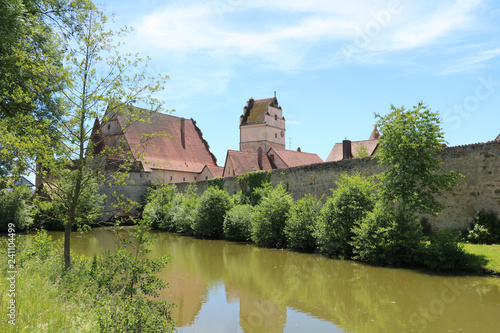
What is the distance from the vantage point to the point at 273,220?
17.9 m

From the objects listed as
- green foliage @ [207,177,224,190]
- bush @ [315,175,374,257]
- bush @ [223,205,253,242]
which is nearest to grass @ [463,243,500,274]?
bush @ [315,175,374,257]

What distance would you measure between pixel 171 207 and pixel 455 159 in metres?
20.2

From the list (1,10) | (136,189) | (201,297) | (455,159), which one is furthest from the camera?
(136,189)

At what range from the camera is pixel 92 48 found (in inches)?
294

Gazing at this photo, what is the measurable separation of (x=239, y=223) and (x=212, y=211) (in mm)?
2696

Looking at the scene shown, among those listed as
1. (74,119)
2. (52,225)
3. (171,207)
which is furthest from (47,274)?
(52,225)

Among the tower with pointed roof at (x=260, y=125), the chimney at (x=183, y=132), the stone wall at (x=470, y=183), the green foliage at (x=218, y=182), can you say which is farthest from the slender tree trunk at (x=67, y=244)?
the tower with pointed roof at (x=260, y=125)

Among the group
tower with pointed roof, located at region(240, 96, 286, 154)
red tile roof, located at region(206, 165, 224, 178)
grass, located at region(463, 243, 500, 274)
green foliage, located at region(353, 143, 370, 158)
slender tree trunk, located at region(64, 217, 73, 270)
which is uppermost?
tower with pointed roof, located at region(240, 96, 286, 154)

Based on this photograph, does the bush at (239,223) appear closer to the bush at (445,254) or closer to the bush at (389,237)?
the bush at (389,237)

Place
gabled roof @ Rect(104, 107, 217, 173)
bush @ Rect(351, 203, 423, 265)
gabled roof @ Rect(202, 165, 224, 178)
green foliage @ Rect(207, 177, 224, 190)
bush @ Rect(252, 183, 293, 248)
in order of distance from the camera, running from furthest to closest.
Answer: gabled roof @ Rect(202, 165, 224, 178), gabled roof @ Rect(104, 107, 217, 173), green foliage @ Rect(207, 177, 224, 190), bush @ Rect(252, 183, 293, 248), bush @ Rect(351, 203, 423, 265)

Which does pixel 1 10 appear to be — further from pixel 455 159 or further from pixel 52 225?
pixel 52 225

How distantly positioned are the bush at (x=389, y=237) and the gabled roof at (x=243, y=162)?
22955mm

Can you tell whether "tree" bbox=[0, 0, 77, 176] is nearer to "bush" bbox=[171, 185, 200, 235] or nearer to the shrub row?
the shrub row

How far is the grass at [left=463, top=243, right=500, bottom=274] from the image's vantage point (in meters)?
10.0
